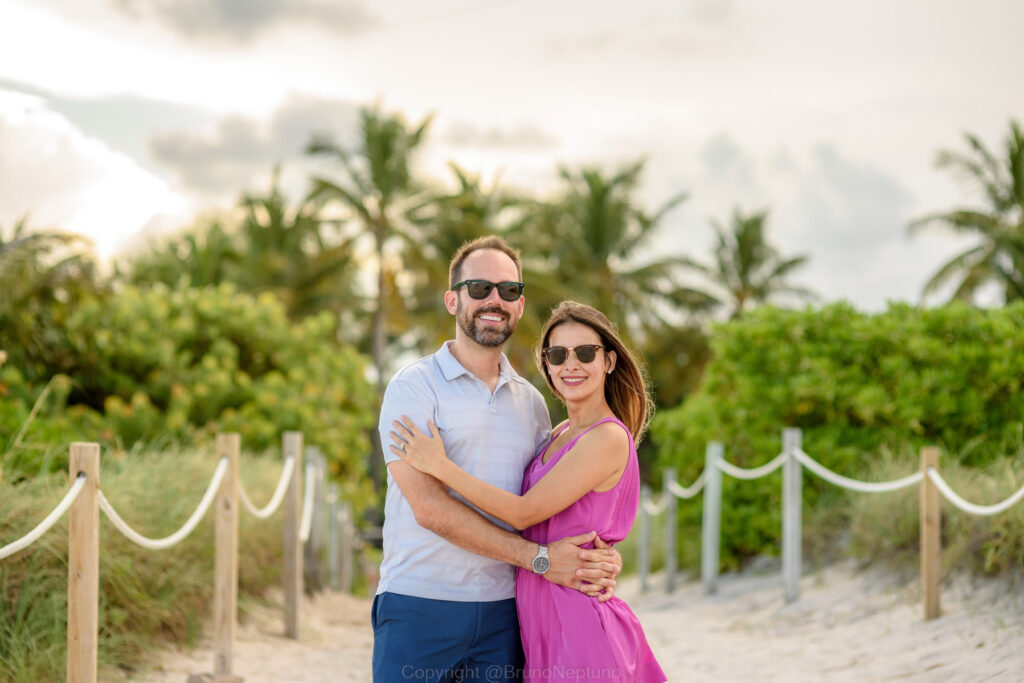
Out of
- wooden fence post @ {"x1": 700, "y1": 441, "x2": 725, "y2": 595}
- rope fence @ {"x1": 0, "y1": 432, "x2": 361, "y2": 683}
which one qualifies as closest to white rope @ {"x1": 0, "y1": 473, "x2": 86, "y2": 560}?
rope fence @ {"x1": 0, "y1": 432, "x2": 361, "y2": 683}

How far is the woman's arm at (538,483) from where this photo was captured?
3.05 meters

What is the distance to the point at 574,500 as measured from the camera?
10.1 ft

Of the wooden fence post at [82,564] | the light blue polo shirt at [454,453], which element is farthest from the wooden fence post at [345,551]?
the light blue polo shirt at [454,453]

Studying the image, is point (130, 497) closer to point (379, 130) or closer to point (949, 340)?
point (949, 340)

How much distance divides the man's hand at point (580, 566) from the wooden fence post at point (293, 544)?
525cm

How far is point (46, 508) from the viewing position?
18.1 feet

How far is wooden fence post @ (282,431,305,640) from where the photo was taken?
779 cm

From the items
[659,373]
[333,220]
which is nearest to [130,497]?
[333,220]

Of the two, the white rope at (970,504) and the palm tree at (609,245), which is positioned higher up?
the palm tree at (609,245)

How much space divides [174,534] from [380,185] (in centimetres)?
2157

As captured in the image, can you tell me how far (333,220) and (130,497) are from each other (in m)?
20.1

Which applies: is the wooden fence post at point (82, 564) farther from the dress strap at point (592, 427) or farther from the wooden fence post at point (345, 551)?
the wooden fence post at point (345, 551)

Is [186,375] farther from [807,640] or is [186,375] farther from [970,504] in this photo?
[970,504]

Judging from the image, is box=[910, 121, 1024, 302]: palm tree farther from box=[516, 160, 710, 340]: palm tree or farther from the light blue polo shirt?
the light blue polo shirt
